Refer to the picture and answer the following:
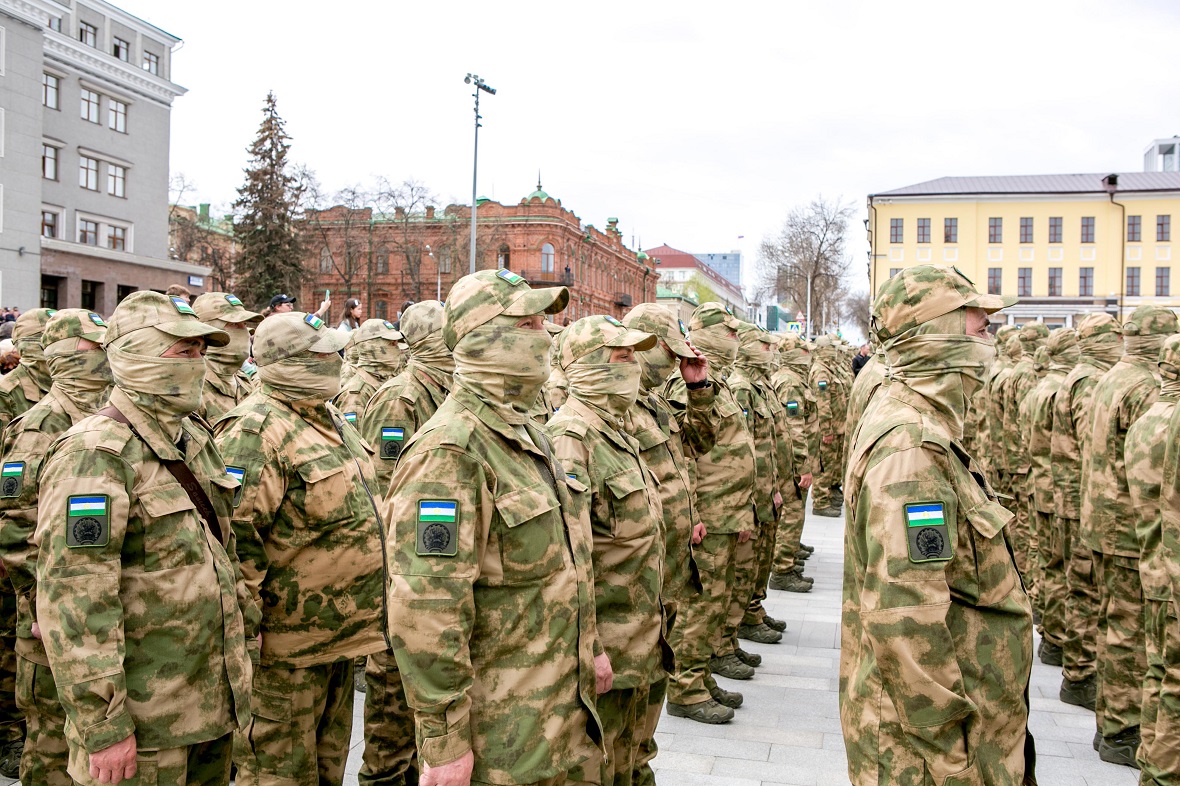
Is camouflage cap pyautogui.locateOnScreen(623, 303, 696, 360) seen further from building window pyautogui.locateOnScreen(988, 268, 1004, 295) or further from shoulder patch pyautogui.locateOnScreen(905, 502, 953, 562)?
building window pyautogui.locateOnScreen(988, 268, 1004, 295)

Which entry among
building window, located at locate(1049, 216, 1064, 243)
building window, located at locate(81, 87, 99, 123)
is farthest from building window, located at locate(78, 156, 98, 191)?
building window, located at locate(1049, 216, 1064, 243)

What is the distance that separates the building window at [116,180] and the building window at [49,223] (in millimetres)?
2970

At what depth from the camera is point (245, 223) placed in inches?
1800

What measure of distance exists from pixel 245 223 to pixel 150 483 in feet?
151

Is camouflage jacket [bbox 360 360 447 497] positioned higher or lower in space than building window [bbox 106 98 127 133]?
lower

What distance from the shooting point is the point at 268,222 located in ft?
148

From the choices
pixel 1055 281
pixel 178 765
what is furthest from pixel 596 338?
pixel 1055 281

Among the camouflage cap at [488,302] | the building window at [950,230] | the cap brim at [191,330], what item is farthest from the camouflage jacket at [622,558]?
the building window at [950,230]

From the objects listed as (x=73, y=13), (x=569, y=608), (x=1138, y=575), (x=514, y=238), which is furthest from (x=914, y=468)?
(x=514, y=238)

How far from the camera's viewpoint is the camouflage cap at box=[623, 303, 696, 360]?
574 cm

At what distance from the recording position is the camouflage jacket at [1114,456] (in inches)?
230

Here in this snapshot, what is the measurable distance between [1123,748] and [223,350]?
20.8ft

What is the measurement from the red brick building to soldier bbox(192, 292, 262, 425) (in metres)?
44.8

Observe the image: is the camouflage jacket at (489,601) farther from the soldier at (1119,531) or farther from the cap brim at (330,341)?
the soldier at (1119,531)
